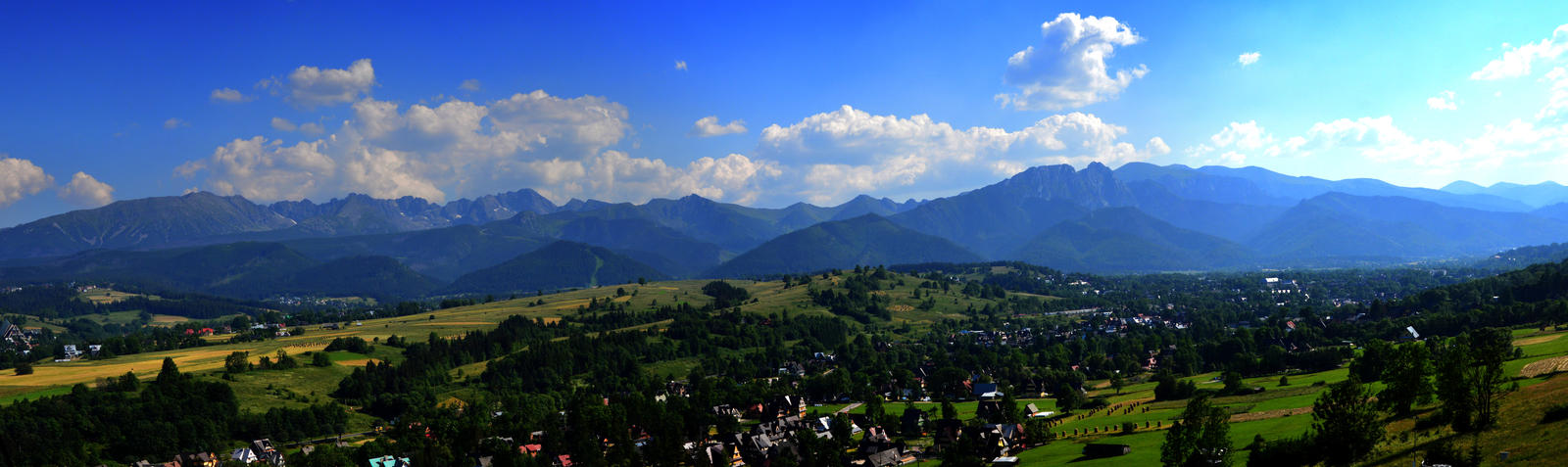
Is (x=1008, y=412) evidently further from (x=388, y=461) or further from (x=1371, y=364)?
(x=388, y=461)

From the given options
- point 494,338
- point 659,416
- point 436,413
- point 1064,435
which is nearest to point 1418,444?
point 1064,435

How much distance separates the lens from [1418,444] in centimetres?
3803

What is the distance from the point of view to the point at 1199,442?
42.8 m

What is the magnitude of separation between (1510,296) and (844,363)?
102 m

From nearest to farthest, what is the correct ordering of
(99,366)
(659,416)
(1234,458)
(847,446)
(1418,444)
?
(1418,444), (1234,458), (847,446), (659,416), (99,366)

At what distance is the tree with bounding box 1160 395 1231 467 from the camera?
1672 inches

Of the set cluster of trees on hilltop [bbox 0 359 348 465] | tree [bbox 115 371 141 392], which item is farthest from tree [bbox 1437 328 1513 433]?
tree [bbox 115 371 141 392]

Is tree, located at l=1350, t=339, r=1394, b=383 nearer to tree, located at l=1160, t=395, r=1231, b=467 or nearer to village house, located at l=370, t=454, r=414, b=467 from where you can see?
tree, located at l=1160, t=395, r=1231, b=467

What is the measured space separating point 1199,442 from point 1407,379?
44.9ft

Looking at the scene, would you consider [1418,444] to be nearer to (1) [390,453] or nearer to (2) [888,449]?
(2) [888,449]

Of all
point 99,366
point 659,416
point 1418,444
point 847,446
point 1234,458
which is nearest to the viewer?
point 1418,444

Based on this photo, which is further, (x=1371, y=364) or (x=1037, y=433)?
(x=1371, y=364)

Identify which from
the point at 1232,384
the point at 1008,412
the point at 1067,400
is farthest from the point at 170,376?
the point at 1232,384

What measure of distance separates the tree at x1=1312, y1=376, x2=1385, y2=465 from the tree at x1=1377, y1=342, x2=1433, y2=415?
7177 millimetres
